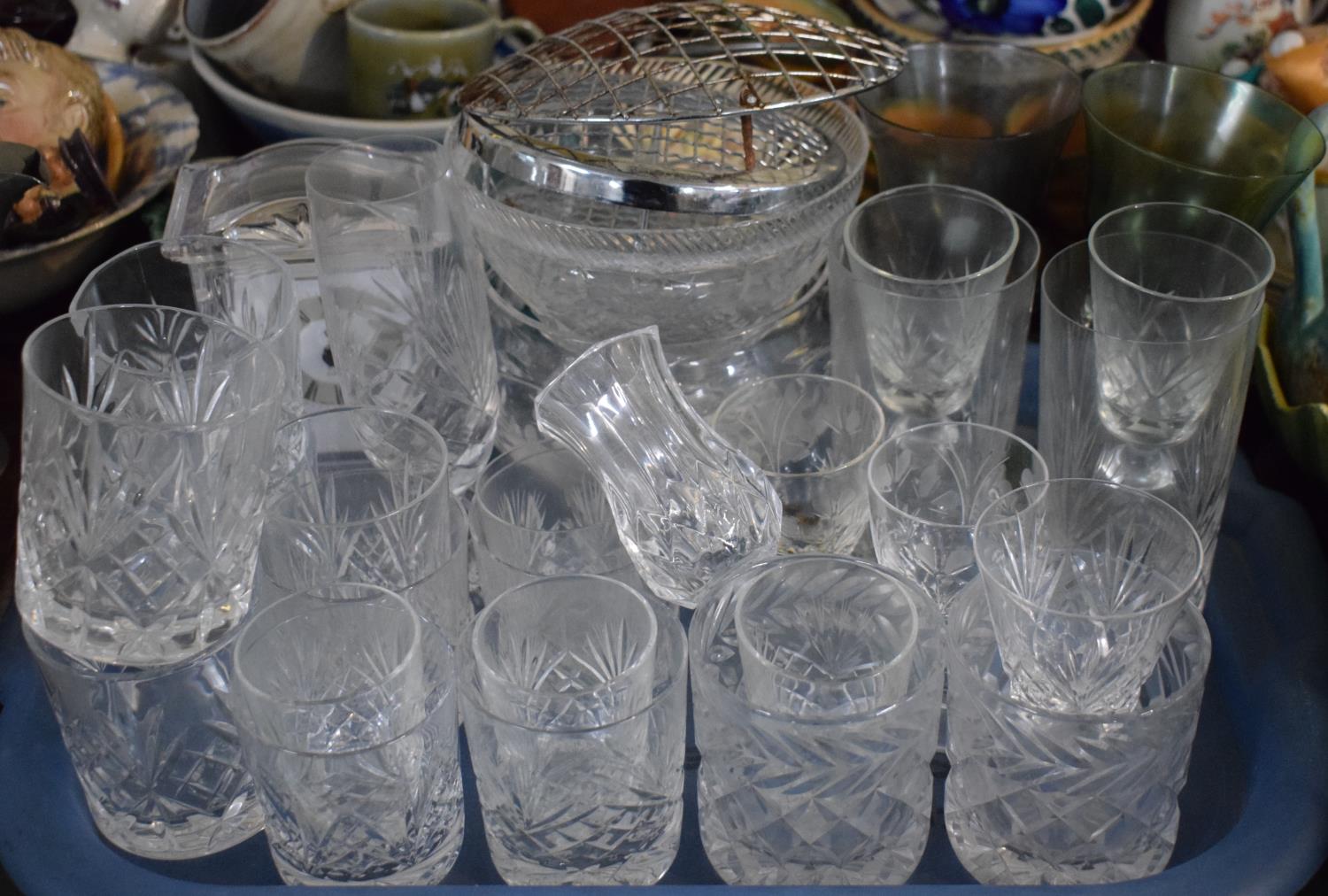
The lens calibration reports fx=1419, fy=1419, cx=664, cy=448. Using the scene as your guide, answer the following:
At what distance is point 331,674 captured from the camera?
48 cm

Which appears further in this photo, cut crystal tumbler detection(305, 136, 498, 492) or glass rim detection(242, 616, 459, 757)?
cut crystal tumbler detection(305, 136, 498, 492)

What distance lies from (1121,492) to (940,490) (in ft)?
0.28

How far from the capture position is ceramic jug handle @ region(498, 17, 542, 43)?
80 centimetres

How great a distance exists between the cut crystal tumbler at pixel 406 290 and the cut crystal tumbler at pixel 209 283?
0.10ft

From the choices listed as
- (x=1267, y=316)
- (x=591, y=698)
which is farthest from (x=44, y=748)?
(x=1267, y=316)

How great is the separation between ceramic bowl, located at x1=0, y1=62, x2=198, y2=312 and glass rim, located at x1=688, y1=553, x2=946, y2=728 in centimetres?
39

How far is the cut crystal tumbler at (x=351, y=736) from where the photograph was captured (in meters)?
0.44

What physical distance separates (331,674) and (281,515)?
0.06 m

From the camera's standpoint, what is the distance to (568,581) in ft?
1.58

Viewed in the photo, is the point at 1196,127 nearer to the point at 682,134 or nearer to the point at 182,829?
the point at 682,134

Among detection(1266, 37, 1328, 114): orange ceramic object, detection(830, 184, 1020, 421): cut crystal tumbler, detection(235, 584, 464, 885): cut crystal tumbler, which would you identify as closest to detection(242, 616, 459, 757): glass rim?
detection(235, 584, 464, 885): cut crystal tumbler

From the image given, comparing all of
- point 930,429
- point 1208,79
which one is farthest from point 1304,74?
point 930,429

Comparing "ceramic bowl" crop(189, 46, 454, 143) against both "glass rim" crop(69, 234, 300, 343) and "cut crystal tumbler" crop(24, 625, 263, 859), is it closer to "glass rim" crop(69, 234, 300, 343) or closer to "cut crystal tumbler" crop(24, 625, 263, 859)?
"glass rim" crop(69, 234, 300, 343)

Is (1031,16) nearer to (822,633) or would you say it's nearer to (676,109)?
(676,109)
